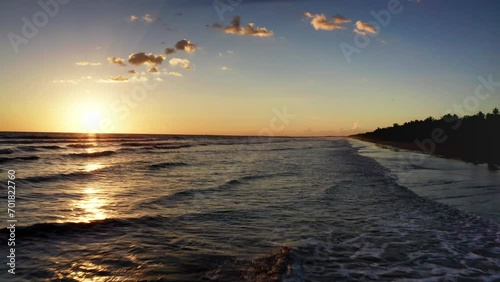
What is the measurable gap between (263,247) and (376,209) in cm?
661

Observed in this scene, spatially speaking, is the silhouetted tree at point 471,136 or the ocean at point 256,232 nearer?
the ocean at point 256,232

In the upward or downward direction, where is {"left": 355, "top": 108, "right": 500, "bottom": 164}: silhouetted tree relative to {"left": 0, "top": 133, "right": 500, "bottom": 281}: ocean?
upward

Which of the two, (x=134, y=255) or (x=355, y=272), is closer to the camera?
(x=355, y=272)

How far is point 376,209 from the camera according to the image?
14219 millimetres

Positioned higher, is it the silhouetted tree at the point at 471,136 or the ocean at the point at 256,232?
the silhouetted tree at the point at 471,136

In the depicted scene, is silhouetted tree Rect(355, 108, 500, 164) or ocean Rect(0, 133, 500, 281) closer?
ocean Rect(0, 133, 500, 281)

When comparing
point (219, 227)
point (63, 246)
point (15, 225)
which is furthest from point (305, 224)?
point (15, 225)

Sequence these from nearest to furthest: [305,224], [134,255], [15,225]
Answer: [134,255] → [15,225] → [305,224]

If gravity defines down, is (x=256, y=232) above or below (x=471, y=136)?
below

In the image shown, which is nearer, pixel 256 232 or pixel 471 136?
pixel 256 232

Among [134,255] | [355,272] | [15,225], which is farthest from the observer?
[15,225]

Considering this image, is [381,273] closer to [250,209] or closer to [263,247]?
[263,247]

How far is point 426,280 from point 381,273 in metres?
0.84

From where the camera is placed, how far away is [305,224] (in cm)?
1196
